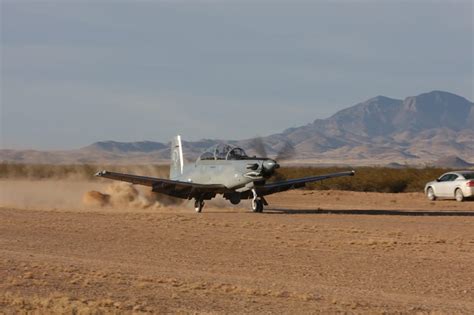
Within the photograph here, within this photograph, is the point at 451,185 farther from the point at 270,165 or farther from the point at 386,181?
the point at 386,181

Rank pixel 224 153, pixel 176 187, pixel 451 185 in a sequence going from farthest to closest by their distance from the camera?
1. pixel 451 185
2. pixel 224 153
3. pixel 176 187

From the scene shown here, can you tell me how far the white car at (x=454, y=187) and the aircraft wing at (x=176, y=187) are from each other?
1228 centimetres

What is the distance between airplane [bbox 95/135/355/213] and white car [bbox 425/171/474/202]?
27.5 ft

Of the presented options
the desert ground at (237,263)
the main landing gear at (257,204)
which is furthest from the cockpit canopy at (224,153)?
the desert ground at (237,263)

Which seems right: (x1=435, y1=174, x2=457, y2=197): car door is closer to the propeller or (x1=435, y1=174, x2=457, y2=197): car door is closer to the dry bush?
the propeller

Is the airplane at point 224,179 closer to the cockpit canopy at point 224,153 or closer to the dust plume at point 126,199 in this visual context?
the cockpit canopy at point 224,153

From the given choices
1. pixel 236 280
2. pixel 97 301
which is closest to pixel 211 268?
pixel 236 280

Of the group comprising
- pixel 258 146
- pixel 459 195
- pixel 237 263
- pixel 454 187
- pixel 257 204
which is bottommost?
pixel 237 263

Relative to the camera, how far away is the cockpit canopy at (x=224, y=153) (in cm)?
3102

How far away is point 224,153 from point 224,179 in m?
1.42

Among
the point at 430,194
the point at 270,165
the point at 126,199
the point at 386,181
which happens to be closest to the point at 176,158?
the point at 126,199

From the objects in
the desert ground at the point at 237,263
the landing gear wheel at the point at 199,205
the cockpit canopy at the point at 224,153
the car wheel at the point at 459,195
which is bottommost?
the desert ground at the point at 237,263

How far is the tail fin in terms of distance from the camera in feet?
117

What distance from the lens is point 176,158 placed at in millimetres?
36375
